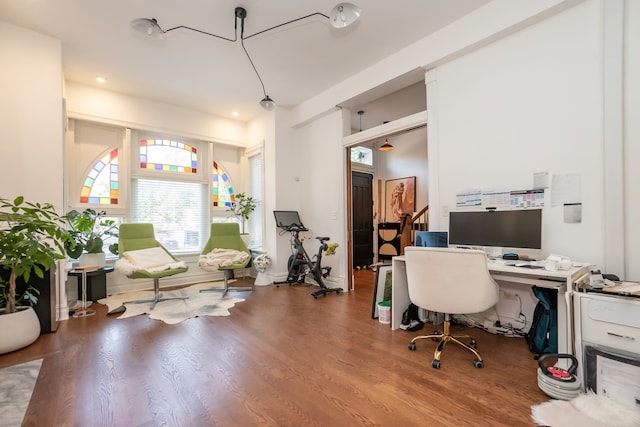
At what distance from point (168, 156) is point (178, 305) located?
2854mm

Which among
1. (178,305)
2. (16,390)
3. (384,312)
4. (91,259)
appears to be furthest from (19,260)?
(384,312)

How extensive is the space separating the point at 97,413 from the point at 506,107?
4.03 meters

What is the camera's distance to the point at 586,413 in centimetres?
163

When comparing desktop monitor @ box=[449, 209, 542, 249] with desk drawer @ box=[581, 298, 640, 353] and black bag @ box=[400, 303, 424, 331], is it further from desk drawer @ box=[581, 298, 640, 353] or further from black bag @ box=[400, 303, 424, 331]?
black bag @ box=[400, 303, 424, 331]

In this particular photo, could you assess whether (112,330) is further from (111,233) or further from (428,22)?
(428,22)

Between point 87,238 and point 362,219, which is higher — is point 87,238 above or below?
below

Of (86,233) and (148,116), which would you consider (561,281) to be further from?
(148,116)

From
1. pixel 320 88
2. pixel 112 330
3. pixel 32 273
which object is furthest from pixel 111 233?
pixel 320 88

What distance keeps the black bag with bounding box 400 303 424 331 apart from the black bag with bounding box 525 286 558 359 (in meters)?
0.97

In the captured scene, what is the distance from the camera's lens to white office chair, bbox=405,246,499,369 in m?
2.13

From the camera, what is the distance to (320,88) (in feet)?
15.6

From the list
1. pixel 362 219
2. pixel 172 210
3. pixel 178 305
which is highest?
pixel 172 210

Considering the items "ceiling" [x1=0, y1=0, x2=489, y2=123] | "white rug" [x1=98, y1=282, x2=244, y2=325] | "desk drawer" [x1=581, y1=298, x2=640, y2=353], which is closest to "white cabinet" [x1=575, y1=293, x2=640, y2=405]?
"desk drawer" [x1=581, y1=298, x2=640, y2=353]

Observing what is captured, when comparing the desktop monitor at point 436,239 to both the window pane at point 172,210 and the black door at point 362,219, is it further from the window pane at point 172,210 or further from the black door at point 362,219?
the window pane at point 172,210
